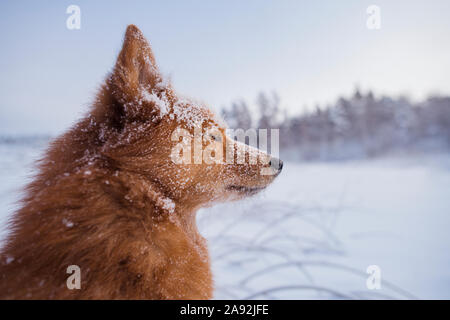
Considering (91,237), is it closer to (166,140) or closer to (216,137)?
(166,140)

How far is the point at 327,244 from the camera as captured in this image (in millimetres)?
3383

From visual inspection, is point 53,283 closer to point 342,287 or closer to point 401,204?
point 342,287

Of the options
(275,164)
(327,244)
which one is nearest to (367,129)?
(327,244)

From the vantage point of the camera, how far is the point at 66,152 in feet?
3.92

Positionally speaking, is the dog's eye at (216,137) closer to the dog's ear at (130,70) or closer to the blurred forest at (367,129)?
the dog's ear at (130,70)

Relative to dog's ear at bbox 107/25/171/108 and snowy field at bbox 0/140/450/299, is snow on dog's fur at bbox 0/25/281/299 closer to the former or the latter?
dog's ear at bbox 107/25/171/108

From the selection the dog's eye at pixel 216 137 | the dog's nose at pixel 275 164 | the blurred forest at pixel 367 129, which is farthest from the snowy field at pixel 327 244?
the blurred forest at pixel 367 129

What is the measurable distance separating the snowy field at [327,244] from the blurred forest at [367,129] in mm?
6930

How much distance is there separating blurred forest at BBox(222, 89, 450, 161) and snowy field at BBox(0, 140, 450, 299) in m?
6.93

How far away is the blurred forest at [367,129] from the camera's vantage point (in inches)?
534

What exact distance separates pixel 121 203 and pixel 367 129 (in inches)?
884

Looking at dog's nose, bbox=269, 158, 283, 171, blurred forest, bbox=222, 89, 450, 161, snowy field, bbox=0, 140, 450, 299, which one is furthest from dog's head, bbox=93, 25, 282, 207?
blurred forest, bbox=222, 89, 450, 161

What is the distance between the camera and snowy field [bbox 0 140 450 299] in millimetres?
2238
